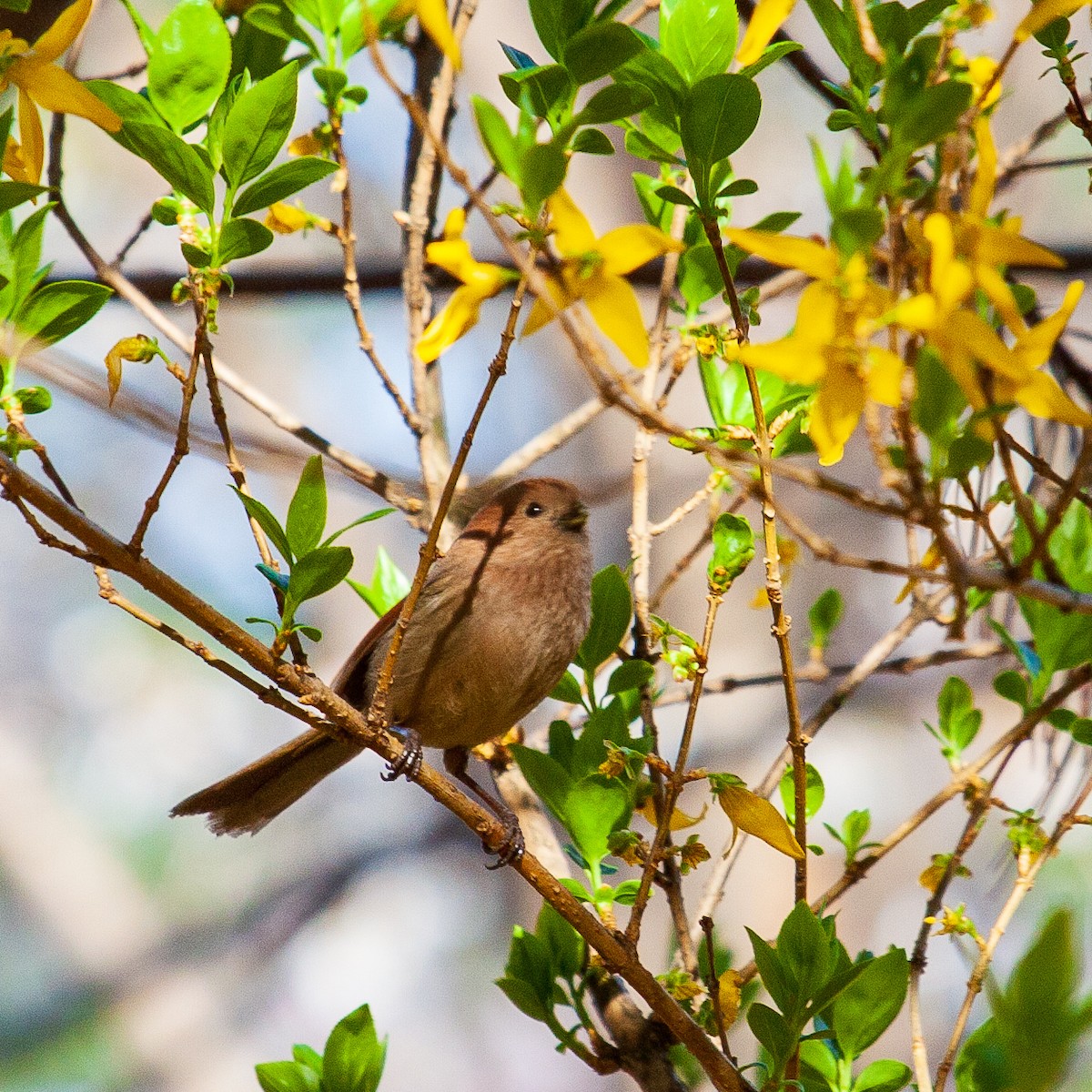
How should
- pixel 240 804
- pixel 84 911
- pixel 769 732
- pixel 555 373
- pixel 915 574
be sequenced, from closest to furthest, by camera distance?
pixel 915 574, pixel 240 804, pixel 769 732, pixel 555 373, pixel 84 911

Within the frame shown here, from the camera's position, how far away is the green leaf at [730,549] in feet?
6.37

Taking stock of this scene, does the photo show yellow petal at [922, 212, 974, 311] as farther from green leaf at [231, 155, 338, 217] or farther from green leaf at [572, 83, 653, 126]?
green leaf at [231, 155, 338, 217]

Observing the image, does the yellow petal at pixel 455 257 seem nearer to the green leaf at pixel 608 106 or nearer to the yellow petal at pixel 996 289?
the green leaf at pixel 608 106

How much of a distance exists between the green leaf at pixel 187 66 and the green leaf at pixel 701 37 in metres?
0.70

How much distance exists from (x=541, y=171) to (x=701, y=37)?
0.63 meters

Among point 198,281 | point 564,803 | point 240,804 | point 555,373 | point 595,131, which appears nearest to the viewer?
point 595,131

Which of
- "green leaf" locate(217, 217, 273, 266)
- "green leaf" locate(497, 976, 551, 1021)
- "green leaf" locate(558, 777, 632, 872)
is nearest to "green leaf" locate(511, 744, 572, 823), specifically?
"green leaf" locate(558, 777, 632, 872)

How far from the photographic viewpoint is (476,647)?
3141mm

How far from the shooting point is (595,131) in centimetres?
154

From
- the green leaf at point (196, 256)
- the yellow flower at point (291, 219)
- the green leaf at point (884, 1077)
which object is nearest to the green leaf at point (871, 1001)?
the green leaf at point (884, 1077)

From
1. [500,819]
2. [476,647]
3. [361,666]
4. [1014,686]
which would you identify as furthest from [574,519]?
[1014,686]

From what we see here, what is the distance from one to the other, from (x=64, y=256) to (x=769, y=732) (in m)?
3.61

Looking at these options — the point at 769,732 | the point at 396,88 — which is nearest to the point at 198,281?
the point at 396,88

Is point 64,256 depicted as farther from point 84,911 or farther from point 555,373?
point 84,911
